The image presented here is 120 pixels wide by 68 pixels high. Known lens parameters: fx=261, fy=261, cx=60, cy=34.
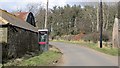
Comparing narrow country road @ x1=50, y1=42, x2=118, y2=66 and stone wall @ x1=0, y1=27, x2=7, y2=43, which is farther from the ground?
stone wall @ x1=0, y1=27, x2=7, y2=43

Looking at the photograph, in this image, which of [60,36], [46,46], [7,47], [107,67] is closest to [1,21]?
[7,47]

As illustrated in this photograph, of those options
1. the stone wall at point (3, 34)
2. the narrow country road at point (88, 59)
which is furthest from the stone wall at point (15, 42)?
the narrow country road at point (88, 59)

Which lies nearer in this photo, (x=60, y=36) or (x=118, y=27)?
(x=118, y=27)

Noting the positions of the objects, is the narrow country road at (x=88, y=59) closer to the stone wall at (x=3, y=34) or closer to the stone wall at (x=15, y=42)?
the stone wall at (x=15, y=42)

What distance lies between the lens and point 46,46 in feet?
102

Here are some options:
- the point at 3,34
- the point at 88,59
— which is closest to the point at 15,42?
the point at 3,34

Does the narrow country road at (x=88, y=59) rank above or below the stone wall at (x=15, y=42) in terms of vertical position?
below

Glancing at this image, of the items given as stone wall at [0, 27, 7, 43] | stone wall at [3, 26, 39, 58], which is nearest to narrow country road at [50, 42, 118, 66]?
stone wall at [3, 26, 39, 58]

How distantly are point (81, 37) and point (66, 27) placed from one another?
71.2ft

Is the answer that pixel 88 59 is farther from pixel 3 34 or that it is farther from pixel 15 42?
pixel 3 34

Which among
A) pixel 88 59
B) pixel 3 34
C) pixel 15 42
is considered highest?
pixel 3 34

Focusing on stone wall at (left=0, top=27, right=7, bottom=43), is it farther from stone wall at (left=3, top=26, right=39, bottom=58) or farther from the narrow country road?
the narrow country road

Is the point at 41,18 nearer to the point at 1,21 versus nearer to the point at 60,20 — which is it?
the point at 60,20

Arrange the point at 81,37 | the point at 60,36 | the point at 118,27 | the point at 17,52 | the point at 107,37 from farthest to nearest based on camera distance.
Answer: the point at 60,36 < the point at 81,37 < the point at 107,37 < the point at 118,27 < the point at 17,52
